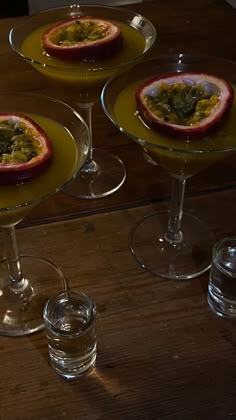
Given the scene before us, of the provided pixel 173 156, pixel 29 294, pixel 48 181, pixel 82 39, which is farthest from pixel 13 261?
pixel 82 39

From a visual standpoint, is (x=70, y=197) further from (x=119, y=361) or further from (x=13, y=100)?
(x=119, y=361)

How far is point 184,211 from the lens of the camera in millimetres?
1161

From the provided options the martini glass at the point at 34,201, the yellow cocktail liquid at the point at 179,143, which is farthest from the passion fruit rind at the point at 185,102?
the martini glass at the point at 34,201

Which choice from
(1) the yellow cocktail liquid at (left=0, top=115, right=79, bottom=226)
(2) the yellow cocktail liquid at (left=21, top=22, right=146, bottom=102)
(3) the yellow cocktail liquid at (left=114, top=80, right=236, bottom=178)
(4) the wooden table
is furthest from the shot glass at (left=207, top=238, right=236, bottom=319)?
(2) the yellow cocktail liquid at (left=21, top=22, right=146, bottom=102)

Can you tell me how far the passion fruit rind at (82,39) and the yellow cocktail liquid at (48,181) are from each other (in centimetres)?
23

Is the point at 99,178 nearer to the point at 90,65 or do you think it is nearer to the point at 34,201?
the point at 90,65

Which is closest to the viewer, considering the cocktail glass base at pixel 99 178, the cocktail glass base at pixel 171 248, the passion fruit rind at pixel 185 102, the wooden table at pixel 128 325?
the wooden table at pixel 128 325

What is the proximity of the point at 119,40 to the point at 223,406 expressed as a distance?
71cm

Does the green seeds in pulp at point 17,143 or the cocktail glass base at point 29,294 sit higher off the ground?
the green seeds in pulp at point 17,143

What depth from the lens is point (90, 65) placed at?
3.62 feet

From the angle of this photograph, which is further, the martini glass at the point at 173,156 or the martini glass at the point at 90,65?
the martini glass at the point at 90,65

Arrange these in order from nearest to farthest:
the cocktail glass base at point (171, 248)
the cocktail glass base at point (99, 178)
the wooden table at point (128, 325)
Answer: the wooden table at point (128, 325), the cocktail glass base at point (171, 248), the cocktail glass base at point (99, 178)

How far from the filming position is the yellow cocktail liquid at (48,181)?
0.81 metres

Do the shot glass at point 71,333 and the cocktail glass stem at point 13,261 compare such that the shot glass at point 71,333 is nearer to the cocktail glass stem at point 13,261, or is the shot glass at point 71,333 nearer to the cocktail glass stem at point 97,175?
the cocktail glass stem at point 13,261
